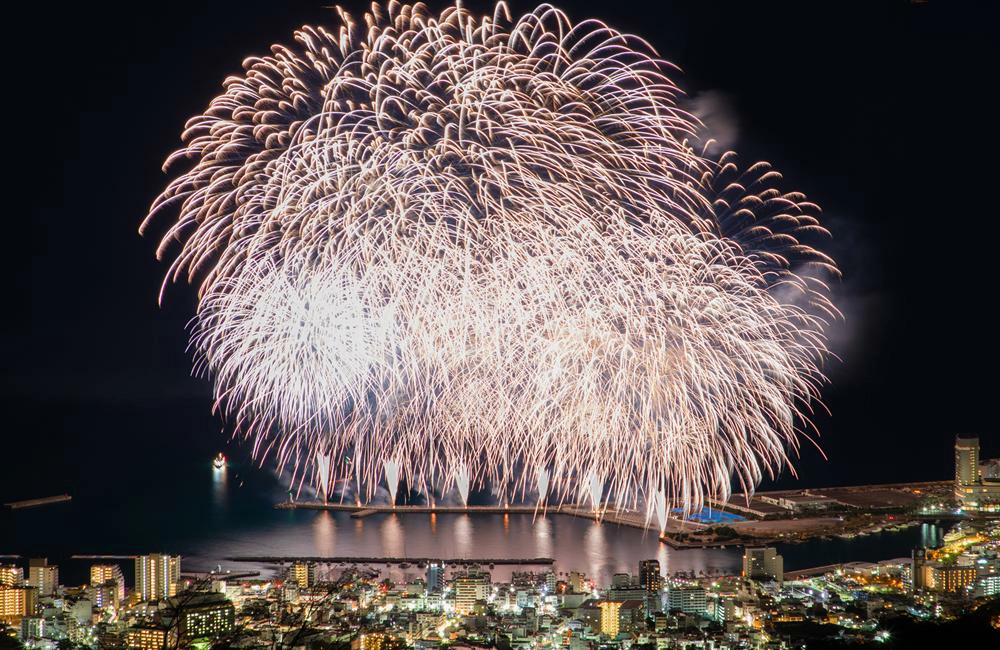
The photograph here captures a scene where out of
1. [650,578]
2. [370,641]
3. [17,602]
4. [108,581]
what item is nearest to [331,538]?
[108,581]

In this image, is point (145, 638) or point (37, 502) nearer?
point (145, 638)

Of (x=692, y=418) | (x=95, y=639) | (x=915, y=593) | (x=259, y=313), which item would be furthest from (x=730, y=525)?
(x=95, y=639)

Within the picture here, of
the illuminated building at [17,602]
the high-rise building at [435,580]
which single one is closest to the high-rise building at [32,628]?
the illuminated building at [17,602]

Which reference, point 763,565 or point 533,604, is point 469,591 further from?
point 763,565

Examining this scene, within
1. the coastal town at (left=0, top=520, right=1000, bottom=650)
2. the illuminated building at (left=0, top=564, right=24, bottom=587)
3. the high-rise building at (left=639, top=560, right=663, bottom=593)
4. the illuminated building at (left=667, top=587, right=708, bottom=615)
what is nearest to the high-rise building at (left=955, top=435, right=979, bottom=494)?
the coastal town at (left=0, top=520, right=1000, bottom=650)

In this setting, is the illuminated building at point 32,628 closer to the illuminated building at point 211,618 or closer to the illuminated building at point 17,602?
the illuminated building at point 17,602

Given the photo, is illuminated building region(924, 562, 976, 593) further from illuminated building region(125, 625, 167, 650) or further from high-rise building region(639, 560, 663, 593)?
illuminated building region(125, 625, 167, 650)
